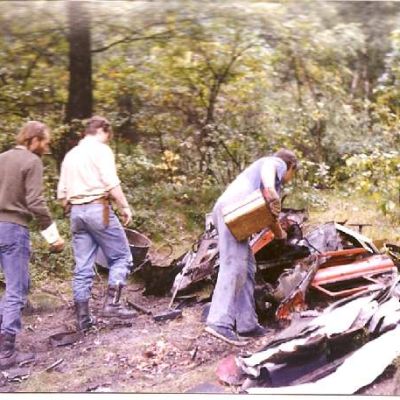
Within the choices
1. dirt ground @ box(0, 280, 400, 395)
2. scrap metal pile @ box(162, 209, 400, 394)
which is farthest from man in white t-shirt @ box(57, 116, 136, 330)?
scrap metal pile @ box(162, 209, 400, 394)

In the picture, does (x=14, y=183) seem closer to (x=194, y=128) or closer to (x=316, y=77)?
(x=194, y=128)

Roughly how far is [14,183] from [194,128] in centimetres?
139

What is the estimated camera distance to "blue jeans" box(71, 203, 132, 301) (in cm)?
390

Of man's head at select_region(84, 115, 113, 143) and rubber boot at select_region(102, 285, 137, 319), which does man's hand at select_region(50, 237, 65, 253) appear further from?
man's head at select_region(84, 115, 113, 143)

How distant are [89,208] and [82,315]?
2.39 feet

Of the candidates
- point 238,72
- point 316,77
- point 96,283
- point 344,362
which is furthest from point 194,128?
point 344,362

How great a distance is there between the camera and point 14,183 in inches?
143

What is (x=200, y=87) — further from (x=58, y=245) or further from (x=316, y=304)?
(x=316, y=304)

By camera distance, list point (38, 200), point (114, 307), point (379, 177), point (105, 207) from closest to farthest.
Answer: point (38, 200)
point (105, 207)
point (114, 307)
point (379, 177)

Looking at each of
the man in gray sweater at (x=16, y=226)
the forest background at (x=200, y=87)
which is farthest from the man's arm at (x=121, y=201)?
the man in gray sweater at (x=16, y=226)

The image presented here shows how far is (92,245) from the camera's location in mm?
3982

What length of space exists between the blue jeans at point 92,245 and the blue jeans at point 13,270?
0.38 meters

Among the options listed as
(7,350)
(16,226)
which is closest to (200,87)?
(16,226)

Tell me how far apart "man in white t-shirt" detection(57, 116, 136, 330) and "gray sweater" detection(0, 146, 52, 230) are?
1.02 ft
